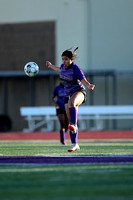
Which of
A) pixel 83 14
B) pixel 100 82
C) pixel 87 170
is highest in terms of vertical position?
pixel 83 14

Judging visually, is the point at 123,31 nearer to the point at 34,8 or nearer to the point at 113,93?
the point at 113,93

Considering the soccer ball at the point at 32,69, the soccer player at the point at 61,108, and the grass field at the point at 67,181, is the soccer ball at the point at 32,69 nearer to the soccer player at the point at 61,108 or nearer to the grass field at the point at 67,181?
the soccer player at the point at 61,108

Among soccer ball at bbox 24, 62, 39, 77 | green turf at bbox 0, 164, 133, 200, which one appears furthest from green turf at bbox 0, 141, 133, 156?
green turf at bbox 0, 164, 133, 200

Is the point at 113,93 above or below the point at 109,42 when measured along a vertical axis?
below

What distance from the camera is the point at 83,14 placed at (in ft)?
94.8

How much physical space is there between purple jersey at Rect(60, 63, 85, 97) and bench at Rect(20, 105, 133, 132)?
15188 millimetres

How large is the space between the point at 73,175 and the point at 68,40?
2408cm

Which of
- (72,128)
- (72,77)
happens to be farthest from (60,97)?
(72,128)

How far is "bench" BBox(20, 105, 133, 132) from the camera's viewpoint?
25.2 meters

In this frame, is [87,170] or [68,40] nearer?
[87,170]

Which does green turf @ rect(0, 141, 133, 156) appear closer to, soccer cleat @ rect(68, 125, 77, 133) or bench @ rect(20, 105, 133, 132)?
soccer cleat @ rect(68, 125, 77, 133)

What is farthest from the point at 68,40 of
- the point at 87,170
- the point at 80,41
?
the point at 87,170

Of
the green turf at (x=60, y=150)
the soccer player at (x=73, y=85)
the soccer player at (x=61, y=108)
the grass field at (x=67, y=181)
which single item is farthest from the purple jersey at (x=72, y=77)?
the soccer player at (x=61, y=108)

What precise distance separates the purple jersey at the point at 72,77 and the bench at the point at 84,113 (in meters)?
15.2
